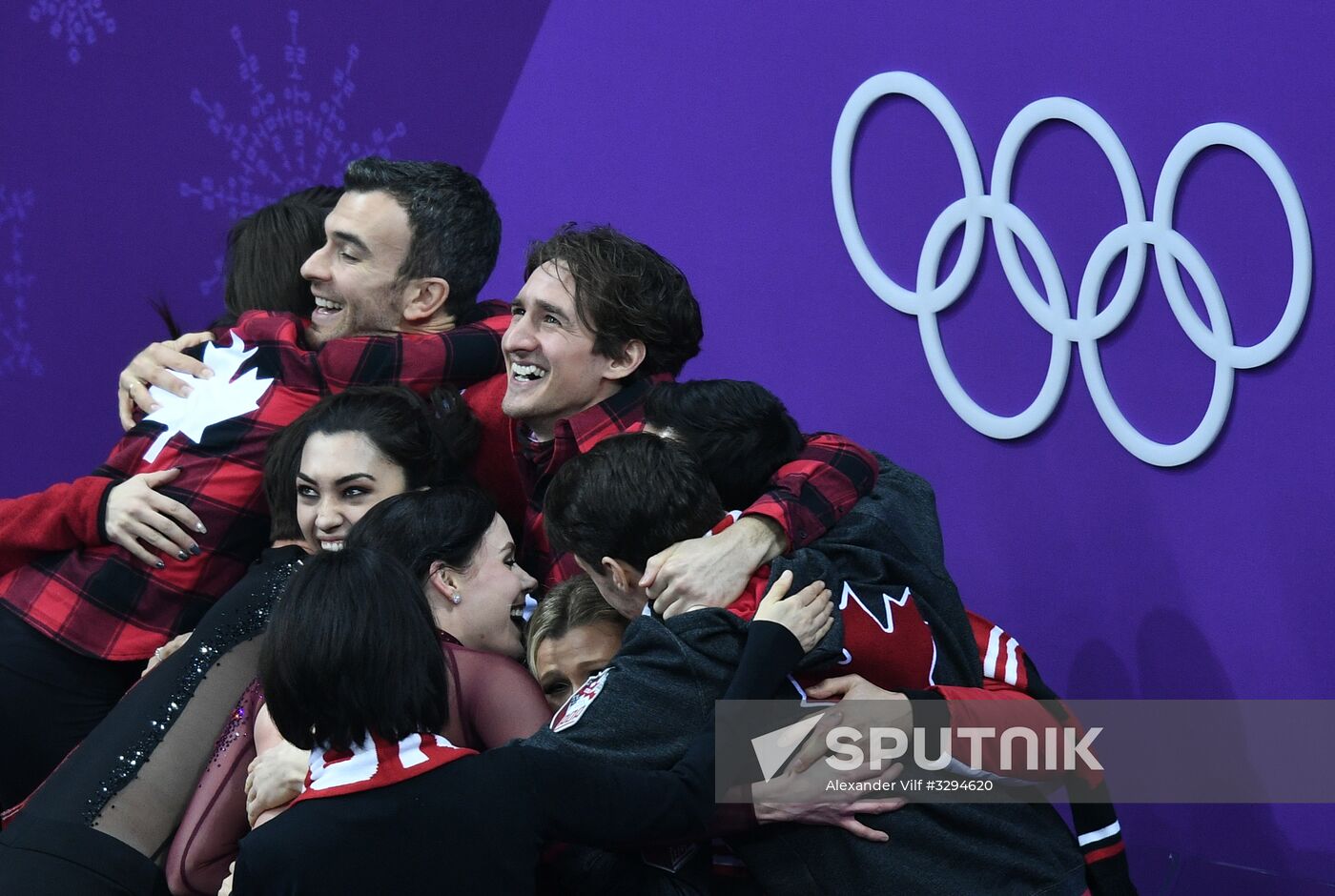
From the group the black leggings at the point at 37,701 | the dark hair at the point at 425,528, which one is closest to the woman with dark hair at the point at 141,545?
the black leggings at the point at 37,701

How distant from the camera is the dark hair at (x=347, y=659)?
180 centimetres

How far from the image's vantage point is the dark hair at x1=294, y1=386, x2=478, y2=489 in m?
2.70

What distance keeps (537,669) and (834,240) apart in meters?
1.71

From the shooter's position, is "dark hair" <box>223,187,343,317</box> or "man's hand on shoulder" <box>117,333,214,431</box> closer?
"man's hand on shoulder" <box>117,333,214,431</box>

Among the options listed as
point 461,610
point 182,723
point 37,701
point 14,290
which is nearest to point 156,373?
point 37,701

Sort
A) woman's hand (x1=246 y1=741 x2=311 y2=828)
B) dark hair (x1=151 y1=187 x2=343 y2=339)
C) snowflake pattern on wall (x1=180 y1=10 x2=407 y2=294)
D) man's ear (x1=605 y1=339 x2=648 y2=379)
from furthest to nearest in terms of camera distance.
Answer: snowflake pattern on wall (x1=180 y1=10 x2=407 y2=294) < dark hair (x1=151 y1=187 x2=343 y2=339) < man's ear (x1=605 y1=339 x2=648 y2=379) < woman's hand (x1=246 y1=741 x2=311 y2=828)

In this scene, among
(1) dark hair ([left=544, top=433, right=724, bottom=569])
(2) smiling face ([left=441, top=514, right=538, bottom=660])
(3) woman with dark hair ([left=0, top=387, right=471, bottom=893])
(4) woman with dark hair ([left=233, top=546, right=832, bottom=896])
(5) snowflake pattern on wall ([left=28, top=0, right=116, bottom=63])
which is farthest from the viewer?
(5) snowflake pattern on wall ([left=28, top=0, right=116, bottom=63])

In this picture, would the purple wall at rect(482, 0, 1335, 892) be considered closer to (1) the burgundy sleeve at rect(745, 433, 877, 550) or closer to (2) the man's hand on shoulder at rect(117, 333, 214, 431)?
(1) the burgundy sleeve at rect(745, 433, 877, 550)

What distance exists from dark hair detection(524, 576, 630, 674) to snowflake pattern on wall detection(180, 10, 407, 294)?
264 cm

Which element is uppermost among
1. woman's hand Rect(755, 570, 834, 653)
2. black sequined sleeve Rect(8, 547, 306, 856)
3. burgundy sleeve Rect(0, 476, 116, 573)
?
woman's hand Rect(755, 570, 834, 653)

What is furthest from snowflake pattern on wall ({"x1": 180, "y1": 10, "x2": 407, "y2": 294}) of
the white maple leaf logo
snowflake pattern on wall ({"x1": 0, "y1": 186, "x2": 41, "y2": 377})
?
the white maple leaf logo

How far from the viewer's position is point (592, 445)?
2.77 metres

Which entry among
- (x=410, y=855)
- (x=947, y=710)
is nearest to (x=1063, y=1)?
(x=947, y=710)

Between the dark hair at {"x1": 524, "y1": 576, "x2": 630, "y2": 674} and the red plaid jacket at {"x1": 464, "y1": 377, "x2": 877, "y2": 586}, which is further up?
the red plaid jacket at {"x1": 464, "y1": 377, "x2": 877, "y2": 586}
